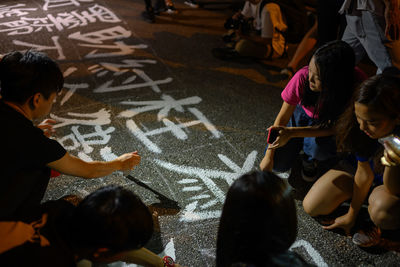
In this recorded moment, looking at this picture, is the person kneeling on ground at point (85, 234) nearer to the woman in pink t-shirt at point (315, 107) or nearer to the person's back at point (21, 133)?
the person's back at point (21, 133)

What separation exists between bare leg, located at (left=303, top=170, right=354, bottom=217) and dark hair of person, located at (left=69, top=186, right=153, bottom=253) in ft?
4.91

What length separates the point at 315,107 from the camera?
2.44 meters

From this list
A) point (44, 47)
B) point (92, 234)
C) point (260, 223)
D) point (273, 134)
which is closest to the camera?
point (260, 223)

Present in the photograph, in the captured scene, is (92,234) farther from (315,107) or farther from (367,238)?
(367,238)

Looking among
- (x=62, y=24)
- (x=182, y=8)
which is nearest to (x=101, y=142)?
(x=62, y=24)

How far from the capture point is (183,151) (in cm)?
314

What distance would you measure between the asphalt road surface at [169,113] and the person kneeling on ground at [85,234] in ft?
2.94

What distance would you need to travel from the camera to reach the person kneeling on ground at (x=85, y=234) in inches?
53.2

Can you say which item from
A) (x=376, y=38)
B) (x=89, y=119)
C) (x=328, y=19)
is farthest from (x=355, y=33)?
(x=89, y=119)

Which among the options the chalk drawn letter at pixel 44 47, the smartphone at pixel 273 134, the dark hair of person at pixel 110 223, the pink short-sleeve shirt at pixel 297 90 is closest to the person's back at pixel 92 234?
the dark hair of person at pixel 110 223

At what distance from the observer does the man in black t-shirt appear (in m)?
1.61

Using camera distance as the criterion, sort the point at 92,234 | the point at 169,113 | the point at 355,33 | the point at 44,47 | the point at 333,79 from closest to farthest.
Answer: the point at 92,234
the point at 333,79
the point at 355,33
the point at 169,113
the point at 44,47

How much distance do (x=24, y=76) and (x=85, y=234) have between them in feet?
2.88

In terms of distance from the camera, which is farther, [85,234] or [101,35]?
[101,35]
